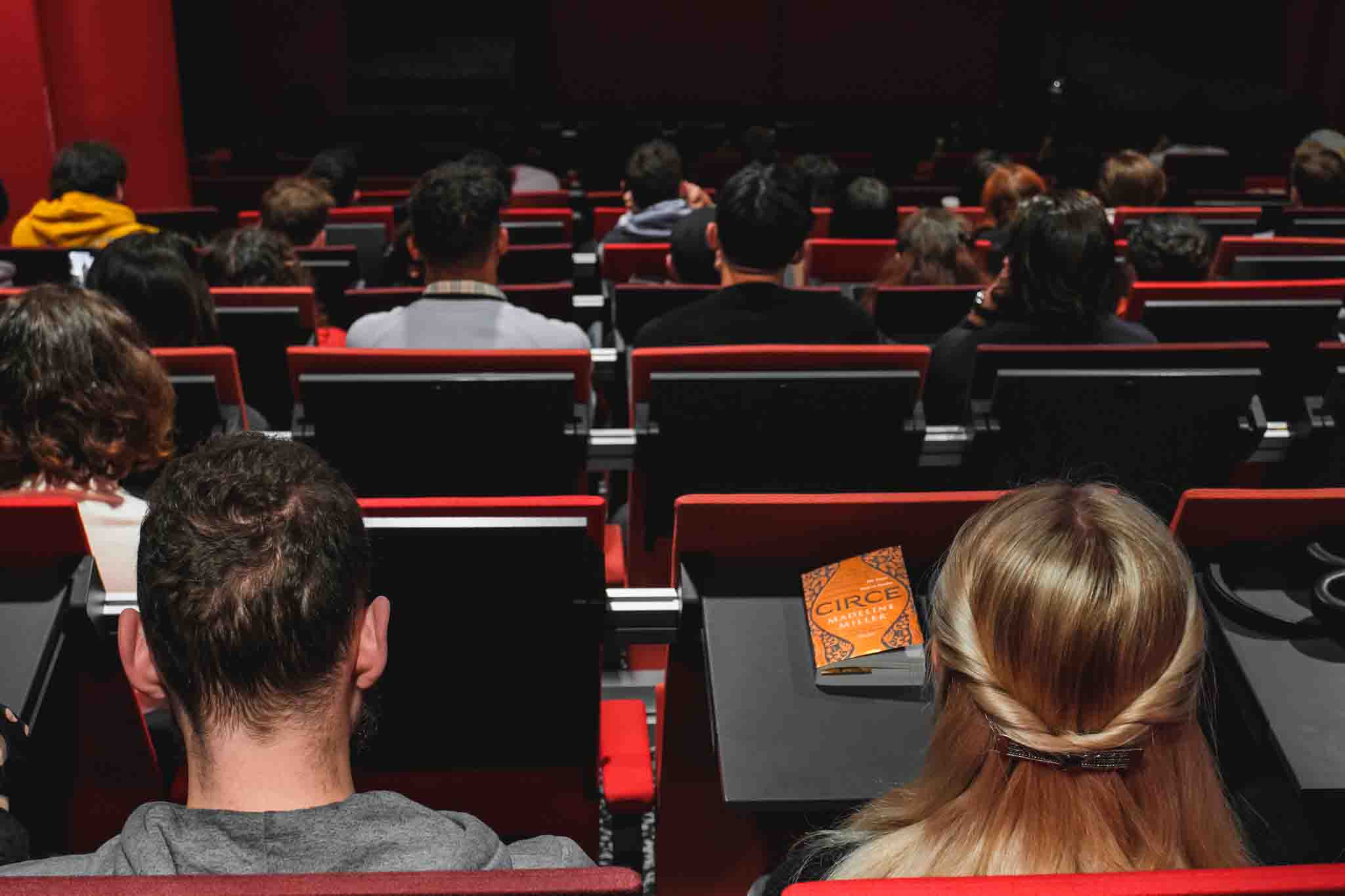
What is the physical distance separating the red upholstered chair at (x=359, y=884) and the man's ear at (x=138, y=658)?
0.83 ft

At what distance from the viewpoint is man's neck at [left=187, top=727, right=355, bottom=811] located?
969 millimetres

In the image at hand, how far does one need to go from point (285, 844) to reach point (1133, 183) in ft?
17.1

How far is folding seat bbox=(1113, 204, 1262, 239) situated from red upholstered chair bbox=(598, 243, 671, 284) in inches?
78.7

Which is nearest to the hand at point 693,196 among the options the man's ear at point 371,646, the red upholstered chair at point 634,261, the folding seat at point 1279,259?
the red upholstered chair at point 634,261

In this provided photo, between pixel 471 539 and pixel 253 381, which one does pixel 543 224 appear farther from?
pixel 471 539

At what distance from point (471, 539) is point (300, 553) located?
0.49 metres

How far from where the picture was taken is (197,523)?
101 centimetres

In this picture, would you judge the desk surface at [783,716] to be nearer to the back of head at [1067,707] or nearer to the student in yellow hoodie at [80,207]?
the back of head at [1067,707]

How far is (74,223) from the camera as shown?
4645 millimetres

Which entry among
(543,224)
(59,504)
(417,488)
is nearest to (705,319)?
(417,488)

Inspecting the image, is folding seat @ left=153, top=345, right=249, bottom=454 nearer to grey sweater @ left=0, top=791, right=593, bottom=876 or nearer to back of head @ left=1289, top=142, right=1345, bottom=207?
grey sweater @ left=0, top=791, right=593, bottom=876

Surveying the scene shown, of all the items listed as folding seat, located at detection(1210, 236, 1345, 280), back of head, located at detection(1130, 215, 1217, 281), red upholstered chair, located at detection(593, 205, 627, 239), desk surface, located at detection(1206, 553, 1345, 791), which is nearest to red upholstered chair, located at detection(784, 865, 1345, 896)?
Result: desk surface, located at detection(1206, 553, 1345, 791)

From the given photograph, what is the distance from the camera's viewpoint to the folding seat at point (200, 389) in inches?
90.5

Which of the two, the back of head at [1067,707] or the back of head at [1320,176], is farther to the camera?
the back of head at [1320,176]
